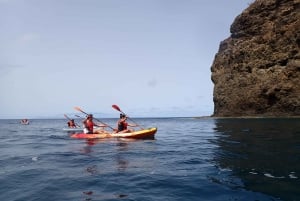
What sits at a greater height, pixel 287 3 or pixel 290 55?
pixel 287 3

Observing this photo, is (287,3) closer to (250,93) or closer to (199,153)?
(250,93)

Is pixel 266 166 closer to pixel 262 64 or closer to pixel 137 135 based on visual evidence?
pixel 137 135

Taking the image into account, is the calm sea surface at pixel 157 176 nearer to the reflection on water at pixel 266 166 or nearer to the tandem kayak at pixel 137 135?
the reflection on water at pixel 266 166

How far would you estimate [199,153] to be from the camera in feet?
56.9

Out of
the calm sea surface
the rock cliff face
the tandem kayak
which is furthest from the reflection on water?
the rock cliff face

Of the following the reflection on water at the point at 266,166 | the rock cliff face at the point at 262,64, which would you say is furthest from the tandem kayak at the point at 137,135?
the rock cliff face at the point at 262,64

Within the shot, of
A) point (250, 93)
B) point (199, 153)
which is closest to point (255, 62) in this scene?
point (250, 93)

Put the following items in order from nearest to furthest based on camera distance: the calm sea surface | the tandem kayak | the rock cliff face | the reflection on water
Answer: the calm sea surface → the reflection on water → the tandem kayak → the rock cliff face

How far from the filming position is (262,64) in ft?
224

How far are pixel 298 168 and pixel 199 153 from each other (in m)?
5.93

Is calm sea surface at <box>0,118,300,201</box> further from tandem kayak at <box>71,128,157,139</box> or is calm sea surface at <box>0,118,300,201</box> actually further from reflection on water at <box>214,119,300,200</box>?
tandem kayak at <box>71,128,157,139</box>

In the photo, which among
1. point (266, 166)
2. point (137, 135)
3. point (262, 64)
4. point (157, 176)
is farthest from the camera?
point (262, 64)

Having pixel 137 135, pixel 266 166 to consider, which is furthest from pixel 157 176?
pixel 137 135

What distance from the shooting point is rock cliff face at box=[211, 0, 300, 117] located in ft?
207
